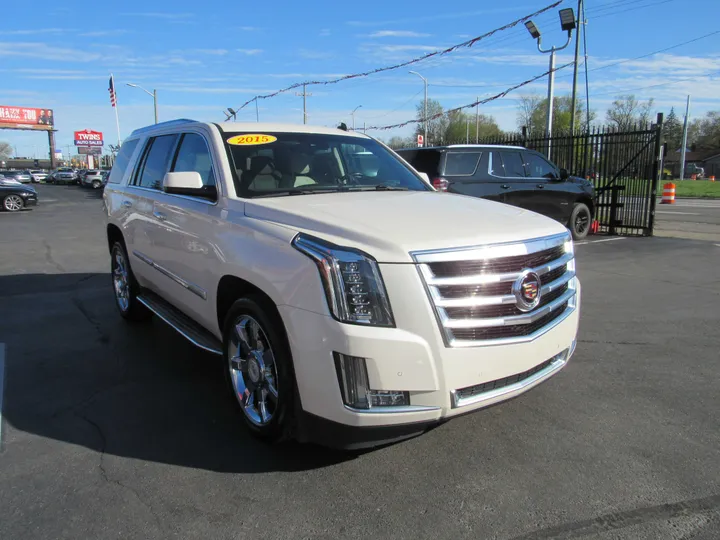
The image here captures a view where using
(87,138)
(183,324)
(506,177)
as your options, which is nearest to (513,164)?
(506,177)

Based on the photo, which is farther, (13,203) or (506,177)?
(13,203)

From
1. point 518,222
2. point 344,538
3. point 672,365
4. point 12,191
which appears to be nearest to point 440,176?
point 672,365

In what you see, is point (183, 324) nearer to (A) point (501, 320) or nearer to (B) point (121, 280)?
(B) point (121, 280)

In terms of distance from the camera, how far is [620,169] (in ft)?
42.8

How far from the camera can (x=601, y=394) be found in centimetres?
396

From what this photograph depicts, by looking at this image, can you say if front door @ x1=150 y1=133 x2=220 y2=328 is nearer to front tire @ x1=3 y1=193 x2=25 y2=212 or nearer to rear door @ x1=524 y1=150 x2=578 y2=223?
rear door @ x1=524 y1=150 x2=578 y2=223

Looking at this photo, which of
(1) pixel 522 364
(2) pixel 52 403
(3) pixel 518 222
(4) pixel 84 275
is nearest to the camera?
(1) pixel 522 364

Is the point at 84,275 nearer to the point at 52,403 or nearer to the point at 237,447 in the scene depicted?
the point at 52,403

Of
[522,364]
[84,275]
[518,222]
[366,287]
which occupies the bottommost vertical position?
[84,275]

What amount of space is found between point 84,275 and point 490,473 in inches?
294

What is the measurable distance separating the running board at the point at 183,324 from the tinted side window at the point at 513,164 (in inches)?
286

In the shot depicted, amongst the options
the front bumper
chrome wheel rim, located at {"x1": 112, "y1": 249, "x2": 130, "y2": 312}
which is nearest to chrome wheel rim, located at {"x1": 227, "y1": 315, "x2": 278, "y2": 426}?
the front bumper

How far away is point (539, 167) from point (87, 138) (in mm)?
100010

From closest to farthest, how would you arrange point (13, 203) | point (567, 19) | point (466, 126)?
point (567, 19)
point (13, 203)
point (466, 126)
